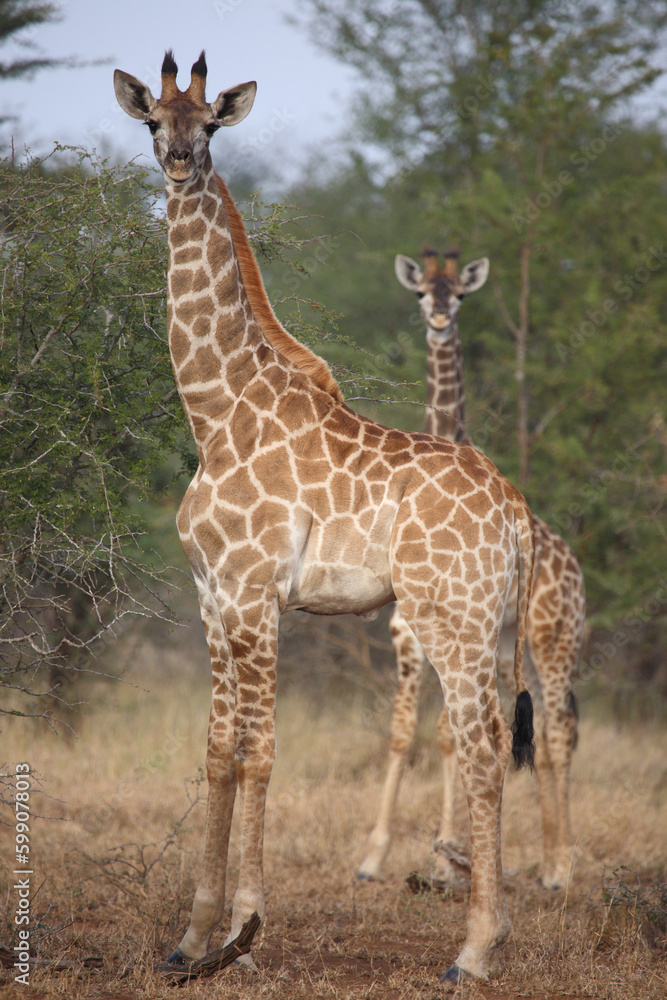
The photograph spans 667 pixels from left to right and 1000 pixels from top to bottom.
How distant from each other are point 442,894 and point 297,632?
5.79 meters

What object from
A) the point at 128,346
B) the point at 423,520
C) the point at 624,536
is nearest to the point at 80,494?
the point at 128,346

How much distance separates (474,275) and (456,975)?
234 inches

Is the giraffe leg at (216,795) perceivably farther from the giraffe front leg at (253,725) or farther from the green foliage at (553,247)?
the green foliage at (553,247)

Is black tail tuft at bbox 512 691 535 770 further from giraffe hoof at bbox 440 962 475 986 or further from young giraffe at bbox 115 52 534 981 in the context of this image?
giraffe hoof at bbox 440 962 475 986

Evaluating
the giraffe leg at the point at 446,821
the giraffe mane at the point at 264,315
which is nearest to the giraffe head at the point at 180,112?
the giraffe mane at the point at 264,315

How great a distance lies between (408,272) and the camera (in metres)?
8.52

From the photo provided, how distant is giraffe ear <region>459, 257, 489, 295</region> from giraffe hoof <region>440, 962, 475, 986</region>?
18.8 feet

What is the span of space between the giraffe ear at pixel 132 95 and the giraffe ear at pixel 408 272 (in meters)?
3.99

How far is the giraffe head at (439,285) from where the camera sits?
803cm

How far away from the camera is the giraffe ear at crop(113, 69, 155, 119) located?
4.55 metres

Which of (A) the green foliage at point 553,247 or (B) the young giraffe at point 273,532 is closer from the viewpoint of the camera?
(B) the young giraffe at point 273,532

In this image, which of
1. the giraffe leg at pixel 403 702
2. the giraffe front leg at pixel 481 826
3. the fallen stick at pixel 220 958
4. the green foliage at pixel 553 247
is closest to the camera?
the fallen stick at pixel 220 958

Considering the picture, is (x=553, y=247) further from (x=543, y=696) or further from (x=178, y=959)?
(x=178, y=959)

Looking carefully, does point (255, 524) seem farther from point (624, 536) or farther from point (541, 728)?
point (624, 536)
